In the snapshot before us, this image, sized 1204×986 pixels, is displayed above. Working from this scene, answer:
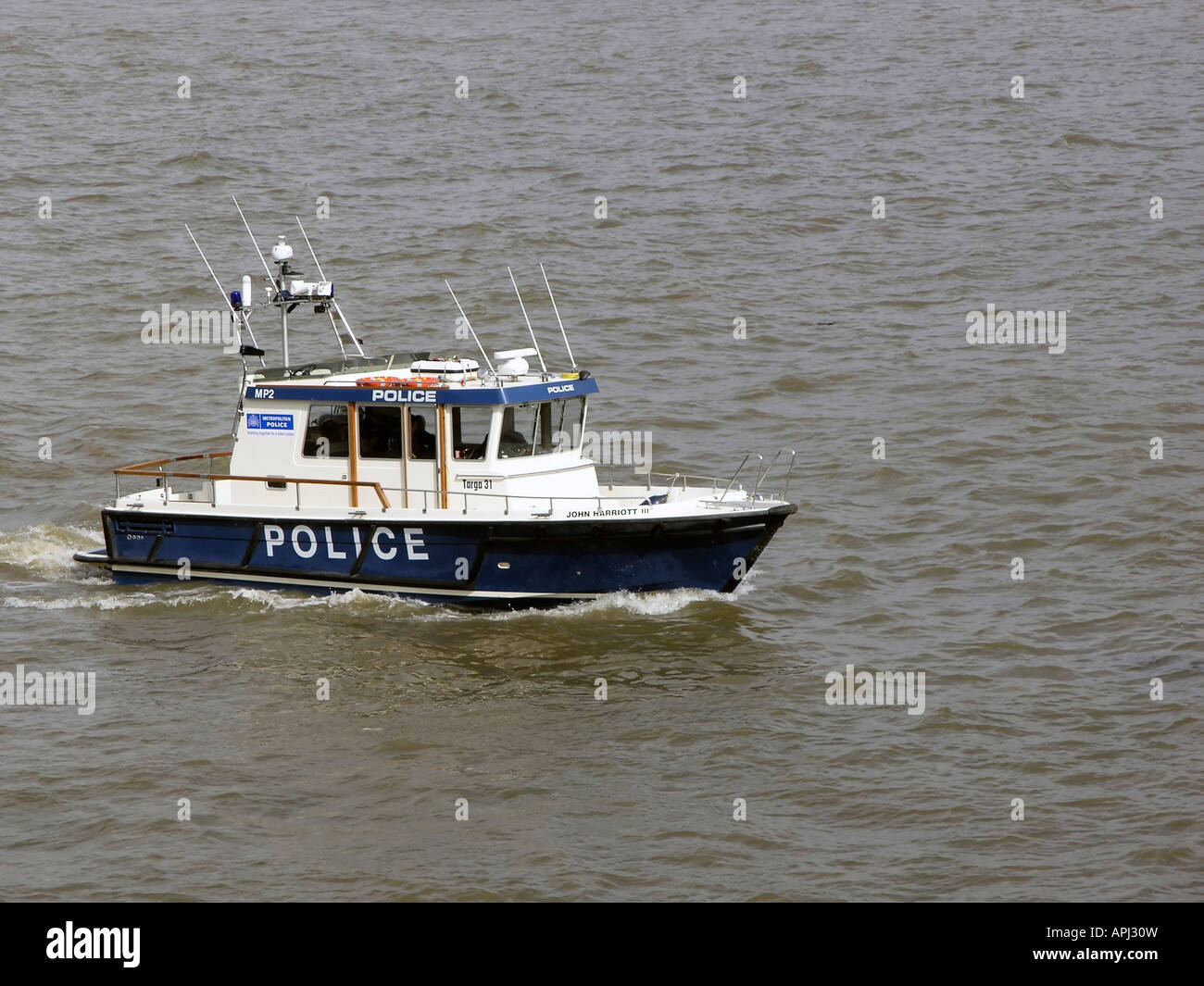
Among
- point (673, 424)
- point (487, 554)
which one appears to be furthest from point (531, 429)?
point (673, 424)

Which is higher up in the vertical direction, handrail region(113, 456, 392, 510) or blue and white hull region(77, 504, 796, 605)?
handrail region(113, 456, 392, 510)

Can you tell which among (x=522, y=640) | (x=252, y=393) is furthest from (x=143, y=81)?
(x=522, y=640)

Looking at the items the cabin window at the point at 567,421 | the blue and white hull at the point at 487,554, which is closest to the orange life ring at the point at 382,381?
the blue and white hull at the point at 487,554

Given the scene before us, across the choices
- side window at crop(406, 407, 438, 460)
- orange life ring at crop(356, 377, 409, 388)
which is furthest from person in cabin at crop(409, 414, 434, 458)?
orange life ring at crop(356, 377, 409, 388)

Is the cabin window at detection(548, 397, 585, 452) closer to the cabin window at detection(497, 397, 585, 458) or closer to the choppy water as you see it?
the cabin window at detection(497, 397, 585, 458)

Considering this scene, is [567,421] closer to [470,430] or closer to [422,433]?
[470,430]

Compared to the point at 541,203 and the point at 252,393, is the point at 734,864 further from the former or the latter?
the point at 541,203

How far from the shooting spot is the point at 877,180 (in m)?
30.4

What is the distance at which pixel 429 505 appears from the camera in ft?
53.5

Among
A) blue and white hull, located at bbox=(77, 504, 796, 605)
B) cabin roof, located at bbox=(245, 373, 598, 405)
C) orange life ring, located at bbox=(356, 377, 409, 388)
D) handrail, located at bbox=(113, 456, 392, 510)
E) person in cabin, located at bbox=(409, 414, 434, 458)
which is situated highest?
orange life ring, located at bbox=(356, 377, 409, 388)

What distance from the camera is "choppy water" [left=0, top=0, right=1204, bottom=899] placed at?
39.9ft

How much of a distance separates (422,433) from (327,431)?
1104 millimetres

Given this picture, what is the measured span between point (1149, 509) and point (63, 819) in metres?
12.8

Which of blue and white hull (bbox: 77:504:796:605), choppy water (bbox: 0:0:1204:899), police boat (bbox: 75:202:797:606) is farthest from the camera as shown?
police boat (bbox: 75:202:797:606)
